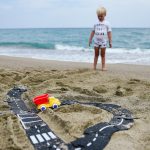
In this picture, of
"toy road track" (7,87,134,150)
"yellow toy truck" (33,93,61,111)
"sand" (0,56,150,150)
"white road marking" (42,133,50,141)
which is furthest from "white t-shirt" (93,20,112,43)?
"white road marking" (42,133,50,141)

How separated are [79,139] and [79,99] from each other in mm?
1528

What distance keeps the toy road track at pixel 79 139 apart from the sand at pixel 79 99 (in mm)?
59

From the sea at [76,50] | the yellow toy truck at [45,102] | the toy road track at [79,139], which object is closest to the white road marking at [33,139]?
the toy road track at [79,139]

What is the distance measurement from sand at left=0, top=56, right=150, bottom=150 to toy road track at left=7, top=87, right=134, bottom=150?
0.06 metres

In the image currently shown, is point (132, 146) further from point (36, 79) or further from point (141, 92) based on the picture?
point (36, 79)

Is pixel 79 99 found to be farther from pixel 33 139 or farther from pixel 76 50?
pixel 76 50

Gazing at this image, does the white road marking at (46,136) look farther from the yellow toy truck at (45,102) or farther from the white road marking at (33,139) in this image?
the yellow toy truck at (45,102)

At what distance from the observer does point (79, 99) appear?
4.19 m

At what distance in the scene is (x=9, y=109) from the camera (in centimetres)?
376

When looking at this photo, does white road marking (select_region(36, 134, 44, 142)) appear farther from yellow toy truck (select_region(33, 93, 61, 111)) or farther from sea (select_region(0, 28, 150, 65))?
sea (select_region(0, 28, 150, 65))

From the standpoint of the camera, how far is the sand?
2734 millimetres

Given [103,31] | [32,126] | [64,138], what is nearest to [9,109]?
[32,126]

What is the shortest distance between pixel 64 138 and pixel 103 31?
4.12 metres

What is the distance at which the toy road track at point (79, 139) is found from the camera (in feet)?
8.43
